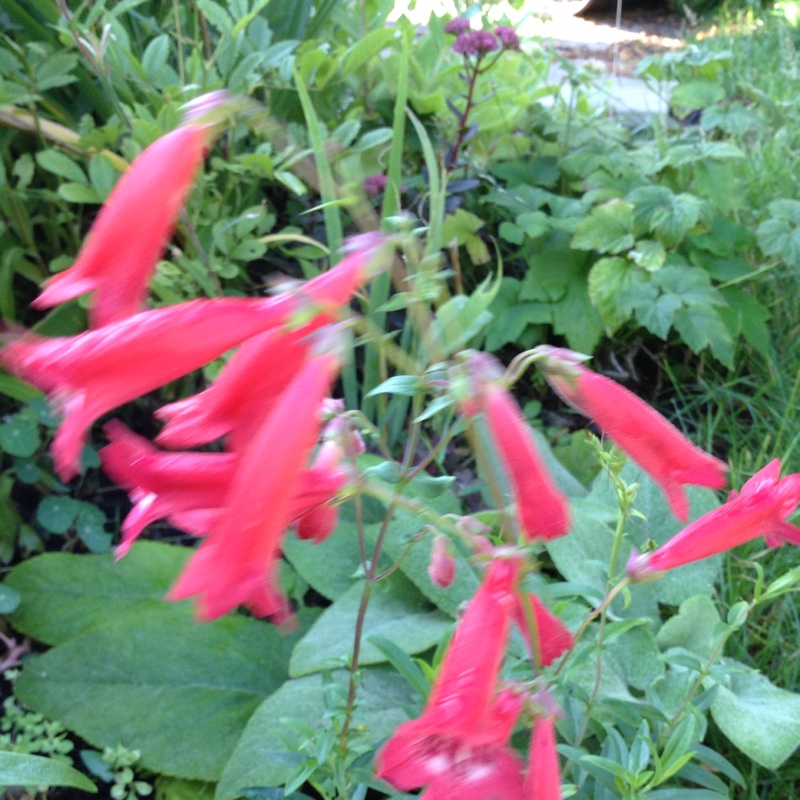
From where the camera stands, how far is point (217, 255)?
60.3 inches

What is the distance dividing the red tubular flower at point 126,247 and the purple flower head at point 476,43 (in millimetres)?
1320

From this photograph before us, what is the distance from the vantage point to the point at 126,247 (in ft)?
1.66

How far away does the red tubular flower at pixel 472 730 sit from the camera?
525mm

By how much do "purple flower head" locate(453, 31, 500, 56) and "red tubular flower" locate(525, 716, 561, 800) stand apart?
4.83 ft

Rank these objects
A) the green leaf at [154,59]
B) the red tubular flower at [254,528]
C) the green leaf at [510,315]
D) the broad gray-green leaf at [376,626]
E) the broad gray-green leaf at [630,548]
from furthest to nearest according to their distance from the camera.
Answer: the green leaf at [510,315], the green leaf at [154,59], the broad gray-green leaf at [630,548], the broad gray-green leaf at [376,626], the red tubular flower at [254,528]

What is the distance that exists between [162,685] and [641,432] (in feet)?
3.19

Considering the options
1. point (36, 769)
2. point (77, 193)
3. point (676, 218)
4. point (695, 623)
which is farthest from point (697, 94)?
point (36, 769)

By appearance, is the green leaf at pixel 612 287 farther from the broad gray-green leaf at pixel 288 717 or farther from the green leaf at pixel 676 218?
the broad gray-green leaf at pixel 288 717

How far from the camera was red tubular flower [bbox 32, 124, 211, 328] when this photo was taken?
1.63ft

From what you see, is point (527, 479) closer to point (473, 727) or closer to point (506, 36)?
point (473, 727)

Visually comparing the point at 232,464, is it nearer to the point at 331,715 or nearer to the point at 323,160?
the point at 331,715

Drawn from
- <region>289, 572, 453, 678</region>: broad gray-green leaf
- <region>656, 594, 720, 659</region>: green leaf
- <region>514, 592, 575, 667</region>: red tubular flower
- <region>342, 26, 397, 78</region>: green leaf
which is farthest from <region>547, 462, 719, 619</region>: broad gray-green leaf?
<region>342, 26, 397, 78</region>: green leaf

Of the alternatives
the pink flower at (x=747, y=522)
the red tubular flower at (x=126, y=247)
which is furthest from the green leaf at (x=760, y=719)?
the red tubular flower at (x=126, y=247)

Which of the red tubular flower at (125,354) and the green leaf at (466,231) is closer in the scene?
the red tubular flower at (125,354)
